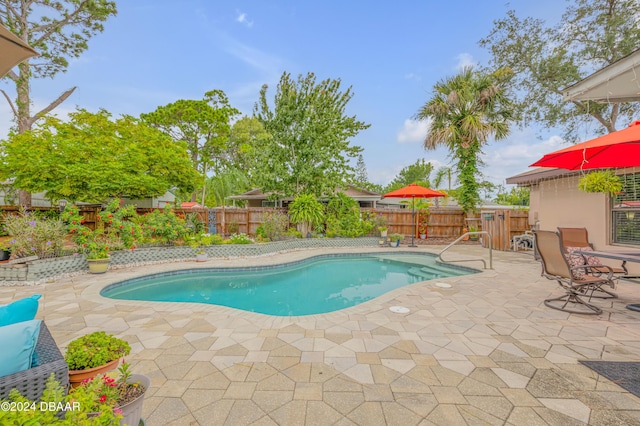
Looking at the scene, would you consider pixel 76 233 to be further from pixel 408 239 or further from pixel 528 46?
pixel 528 46

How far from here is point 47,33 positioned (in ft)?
44.1

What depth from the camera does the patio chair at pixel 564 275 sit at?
4.18 m

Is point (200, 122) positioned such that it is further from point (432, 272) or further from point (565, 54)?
point (565, 54)

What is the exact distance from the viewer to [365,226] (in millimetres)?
12906

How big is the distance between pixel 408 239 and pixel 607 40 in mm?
10808

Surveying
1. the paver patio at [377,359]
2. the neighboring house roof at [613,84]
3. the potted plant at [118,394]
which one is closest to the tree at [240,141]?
the paver patio at [377,359]

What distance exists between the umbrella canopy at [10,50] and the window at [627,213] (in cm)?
1018

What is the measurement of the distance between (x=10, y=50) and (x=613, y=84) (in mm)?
5912

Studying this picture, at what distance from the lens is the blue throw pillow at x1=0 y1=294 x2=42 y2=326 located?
1.81 m

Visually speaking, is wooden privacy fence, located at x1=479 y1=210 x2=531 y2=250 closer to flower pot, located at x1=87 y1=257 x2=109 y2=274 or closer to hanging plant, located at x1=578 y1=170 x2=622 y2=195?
hanging plant, located at x1=578 y1=170 x2=622 y2=195

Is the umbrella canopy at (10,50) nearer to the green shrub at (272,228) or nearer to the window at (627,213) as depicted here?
the green shrub at (272,228)

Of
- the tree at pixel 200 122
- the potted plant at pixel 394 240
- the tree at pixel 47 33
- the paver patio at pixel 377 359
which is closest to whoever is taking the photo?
the paver patio at pixel 377 359

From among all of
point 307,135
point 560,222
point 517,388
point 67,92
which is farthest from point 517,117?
point 67,92

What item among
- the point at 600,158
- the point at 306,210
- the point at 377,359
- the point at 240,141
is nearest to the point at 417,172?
the point at 240,141
